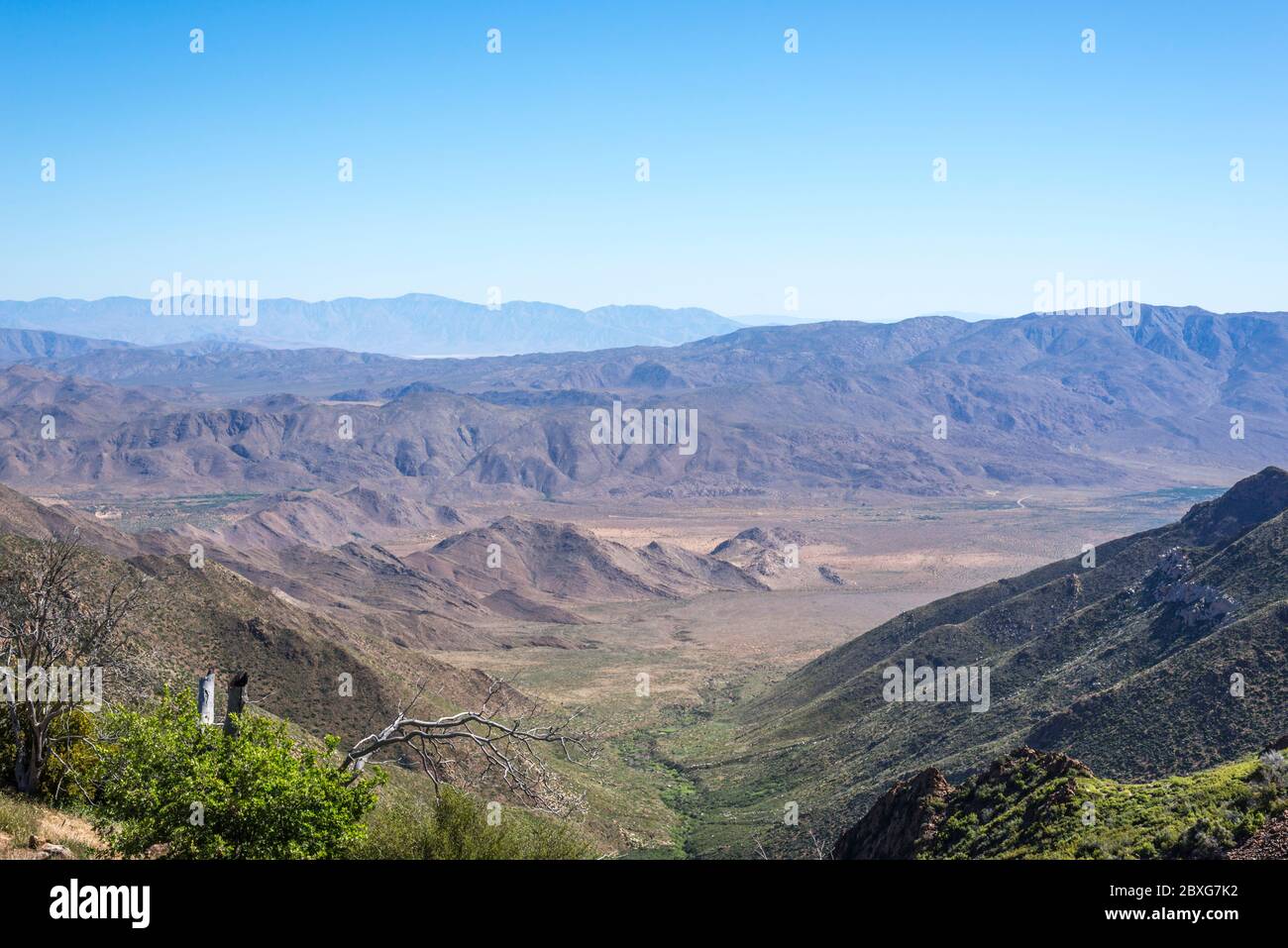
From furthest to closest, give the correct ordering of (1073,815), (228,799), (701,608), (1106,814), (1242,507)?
(701,608), (1242,507), (1073,815), (1106,814), (228,799)

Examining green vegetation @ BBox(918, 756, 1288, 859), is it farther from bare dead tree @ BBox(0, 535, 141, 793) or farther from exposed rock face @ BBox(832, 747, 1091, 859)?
bare dead tree @ BBox(0, 535, 141, 793)

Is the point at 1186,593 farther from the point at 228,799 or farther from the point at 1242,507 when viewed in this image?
the point at 228,799

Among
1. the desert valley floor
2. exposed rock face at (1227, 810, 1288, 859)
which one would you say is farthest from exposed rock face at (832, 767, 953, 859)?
exposed rock face at (1227, 810, 1288, 859)

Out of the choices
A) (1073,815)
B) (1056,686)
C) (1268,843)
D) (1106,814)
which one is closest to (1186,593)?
(1056,686)
